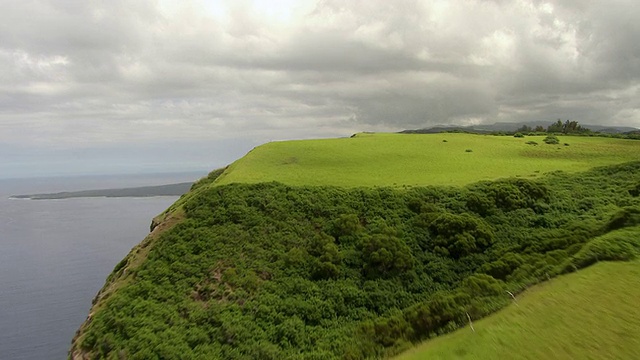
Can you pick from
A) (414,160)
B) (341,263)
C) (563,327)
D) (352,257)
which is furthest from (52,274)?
(563,327)

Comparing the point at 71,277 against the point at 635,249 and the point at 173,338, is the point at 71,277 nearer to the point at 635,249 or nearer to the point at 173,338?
the point at 173,338

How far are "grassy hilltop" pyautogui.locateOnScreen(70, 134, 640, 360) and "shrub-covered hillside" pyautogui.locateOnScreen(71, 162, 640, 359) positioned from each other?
3.1 inches

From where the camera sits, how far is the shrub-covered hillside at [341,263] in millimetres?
16375

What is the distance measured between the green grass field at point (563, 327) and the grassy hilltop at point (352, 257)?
0.43ft

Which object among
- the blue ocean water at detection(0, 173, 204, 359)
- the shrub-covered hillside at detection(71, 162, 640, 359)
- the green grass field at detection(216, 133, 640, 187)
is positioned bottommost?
the blue ocean water at detection(0, 173, 204, 359)

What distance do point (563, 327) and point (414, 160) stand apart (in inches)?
1539

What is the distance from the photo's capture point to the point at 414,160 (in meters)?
48.5

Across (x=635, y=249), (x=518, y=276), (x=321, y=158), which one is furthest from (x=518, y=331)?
(x=321, y=158)

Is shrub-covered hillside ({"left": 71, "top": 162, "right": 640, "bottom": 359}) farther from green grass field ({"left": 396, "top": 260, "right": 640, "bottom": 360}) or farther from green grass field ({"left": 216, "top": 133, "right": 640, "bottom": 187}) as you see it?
green grass field ({"left": 216, "top": 133, "right": 640, "bottom": 187})

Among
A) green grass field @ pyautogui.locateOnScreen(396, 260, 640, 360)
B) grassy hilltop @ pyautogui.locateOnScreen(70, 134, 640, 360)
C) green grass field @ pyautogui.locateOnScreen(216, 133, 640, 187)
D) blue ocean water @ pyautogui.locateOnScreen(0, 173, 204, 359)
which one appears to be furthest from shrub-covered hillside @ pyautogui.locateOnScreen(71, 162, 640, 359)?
blue ocean water @ pyautogui.locateOnScreen(0, 173, 204, 359)

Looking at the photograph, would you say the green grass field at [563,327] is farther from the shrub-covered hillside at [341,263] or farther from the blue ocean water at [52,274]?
the blue ocean water at [52,274]

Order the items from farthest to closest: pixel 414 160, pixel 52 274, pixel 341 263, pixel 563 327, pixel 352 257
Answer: pixel 52 274 < pixel 414 160 < pixel 352 257 < pixel 341 263 < pixel 563 327

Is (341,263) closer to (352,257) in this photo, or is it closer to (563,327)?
(352,257)

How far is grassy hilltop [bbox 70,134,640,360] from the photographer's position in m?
15.3
